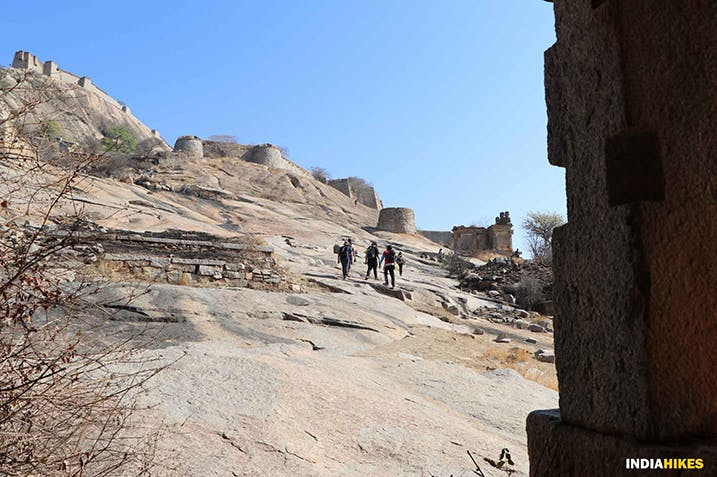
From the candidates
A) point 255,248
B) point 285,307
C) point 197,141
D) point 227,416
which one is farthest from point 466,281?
point 197,141

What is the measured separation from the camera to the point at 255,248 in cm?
1343

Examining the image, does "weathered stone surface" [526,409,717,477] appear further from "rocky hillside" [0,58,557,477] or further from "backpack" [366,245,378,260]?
"backpack" [366,245,378,260]

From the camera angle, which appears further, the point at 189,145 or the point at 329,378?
the point at 189,145

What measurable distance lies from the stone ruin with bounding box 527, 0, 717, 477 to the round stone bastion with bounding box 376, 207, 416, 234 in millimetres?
33439

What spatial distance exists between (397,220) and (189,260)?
80.9ft

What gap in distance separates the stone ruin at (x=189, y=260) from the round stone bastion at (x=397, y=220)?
72.7 ft

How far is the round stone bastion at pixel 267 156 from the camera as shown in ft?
160

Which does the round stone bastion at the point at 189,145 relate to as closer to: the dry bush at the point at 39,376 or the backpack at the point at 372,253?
the backpack at the point at 372,253

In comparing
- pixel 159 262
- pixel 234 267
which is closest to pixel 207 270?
pixel 234 267

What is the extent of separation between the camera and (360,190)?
54219mm

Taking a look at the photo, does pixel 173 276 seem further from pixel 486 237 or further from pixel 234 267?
pixel 486 237

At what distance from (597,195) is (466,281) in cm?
1882

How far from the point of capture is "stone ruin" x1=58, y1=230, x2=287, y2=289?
11234mm

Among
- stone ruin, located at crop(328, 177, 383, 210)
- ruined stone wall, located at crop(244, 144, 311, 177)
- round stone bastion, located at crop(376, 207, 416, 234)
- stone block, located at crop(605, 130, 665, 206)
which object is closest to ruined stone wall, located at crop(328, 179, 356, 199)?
stone ruin, located at crop(328, 177, 383, 210)
